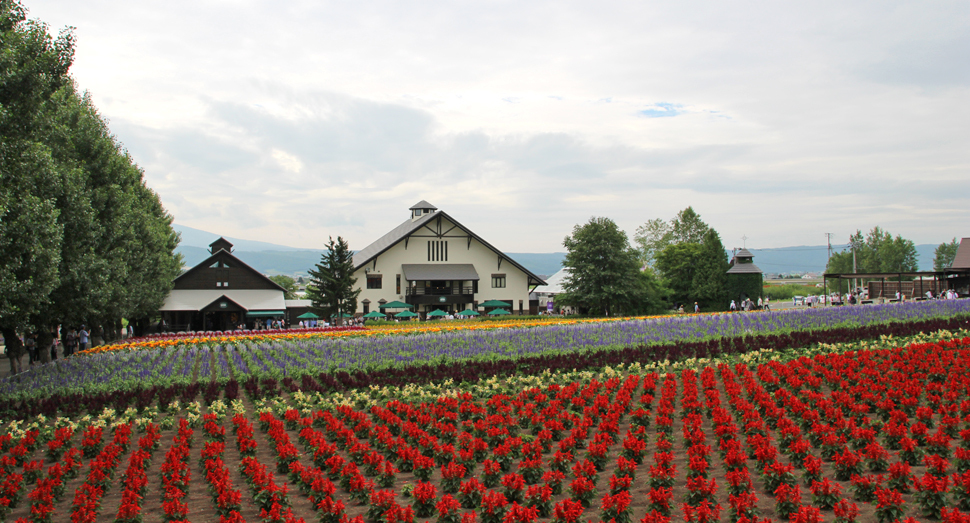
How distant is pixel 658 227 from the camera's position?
95.9 m

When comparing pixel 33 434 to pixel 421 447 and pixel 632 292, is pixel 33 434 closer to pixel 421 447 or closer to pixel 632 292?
pixel 421 447

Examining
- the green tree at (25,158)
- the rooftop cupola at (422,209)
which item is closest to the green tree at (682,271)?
the rooftop cupola at (422,209)

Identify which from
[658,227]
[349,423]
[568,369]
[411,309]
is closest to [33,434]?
[349,423]

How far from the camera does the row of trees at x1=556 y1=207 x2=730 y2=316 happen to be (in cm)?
5225

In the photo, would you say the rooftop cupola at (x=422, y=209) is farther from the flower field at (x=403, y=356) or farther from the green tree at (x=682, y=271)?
the flower field at (x=403, y=356)

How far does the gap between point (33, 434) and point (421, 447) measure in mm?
6696

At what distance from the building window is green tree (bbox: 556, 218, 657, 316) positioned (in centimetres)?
1537

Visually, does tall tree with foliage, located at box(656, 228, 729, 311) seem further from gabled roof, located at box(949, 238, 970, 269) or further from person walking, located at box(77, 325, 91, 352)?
person walking, located at box(77, 325, 91, 352)

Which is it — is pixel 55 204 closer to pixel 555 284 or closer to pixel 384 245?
pixel 384 245

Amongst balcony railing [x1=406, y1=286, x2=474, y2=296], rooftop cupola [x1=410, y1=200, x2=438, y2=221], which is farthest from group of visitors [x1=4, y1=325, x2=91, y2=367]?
rooftop cupola [x1=410, y1=200, x2=438, y2=221]

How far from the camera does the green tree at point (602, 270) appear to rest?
52.0 metres

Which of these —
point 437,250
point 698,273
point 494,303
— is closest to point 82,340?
point 494,303

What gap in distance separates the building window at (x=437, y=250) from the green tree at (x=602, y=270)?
1537 centimetres

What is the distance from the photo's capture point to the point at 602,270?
5216 centimetres
